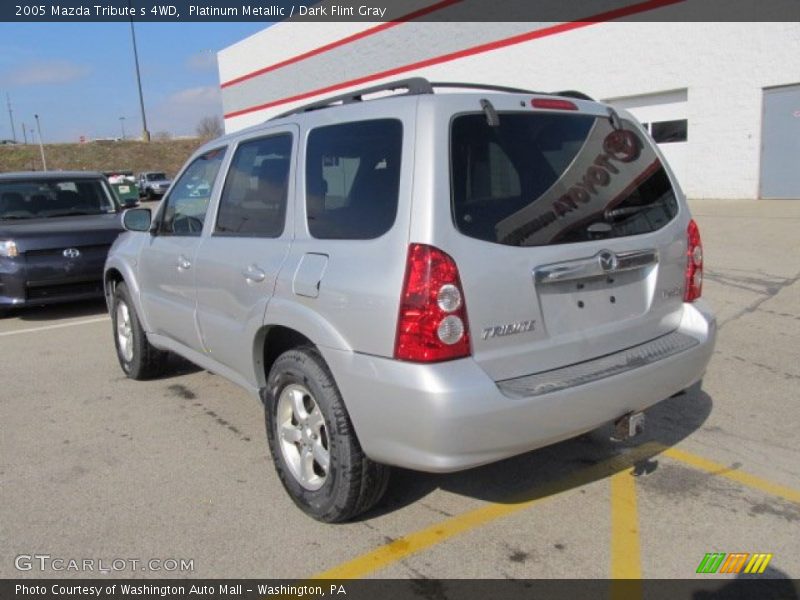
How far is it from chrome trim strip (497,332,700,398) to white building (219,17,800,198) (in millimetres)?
14045

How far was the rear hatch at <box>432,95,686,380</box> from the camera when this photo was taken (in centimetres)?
277

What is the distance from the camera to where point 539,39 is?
1994 cm

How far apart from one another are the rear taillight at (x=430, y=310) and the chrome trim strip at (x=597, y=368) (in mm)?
284

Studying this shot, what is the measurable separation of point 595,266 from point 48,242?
7093mm

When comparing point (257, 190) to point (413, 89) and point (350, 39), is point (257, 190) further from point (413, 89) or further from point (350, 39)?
point (350, 39)

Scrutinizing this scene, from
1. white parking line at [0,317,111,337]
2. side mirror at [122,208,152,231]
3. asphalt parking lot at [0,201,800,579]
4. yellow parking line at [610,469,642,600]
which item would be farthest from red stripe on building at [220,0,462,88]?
yellow parking line at [610,469,642,600]

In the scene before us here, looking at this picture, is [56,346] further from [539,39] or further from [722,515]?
[539,39]

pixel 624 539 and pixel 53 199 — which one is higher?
pixel 53 199

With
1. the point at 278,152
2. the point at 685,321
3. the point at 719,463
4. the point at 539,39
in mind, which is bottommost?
the point at 719,463

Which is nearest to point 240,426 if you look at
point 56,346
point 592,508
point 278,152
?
point 278,152

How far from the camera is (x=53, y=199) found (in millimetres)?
9203

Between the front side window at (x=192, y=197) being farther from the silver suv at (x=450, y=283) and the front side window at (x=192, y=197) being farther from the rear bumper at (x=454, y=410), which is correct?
the rear bumper at (x=454, y=410)

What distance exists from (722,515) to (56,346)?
20.9 ft
